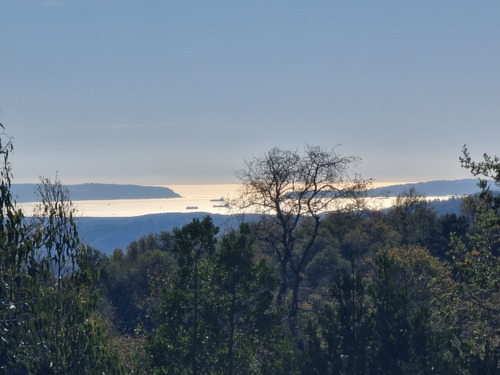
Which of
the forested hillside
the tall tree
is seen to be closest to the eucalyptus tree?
the forested hillside

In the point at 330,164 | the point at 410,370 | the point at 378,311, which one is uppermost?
the point at 330,164

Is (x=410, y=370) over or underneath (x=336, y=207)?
underneath

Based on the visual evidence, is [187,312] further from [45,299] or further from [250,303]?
[45,299]

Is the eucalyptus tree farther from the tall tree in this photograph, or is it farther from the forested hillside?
the tall tree

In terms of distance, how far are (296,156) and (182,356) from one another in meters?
14.1

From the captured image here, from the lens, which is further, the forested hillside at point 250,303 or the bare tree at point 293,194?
the bare tree at point 293,194

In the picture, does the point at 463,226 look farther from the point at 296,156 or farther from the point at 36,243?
the point at 36,243

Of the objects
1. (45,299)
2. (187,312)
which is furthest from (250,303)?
(45,299)

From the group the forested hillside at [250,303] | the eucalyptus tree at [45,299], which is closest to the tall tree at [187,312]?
the forested hillside at [250,303]

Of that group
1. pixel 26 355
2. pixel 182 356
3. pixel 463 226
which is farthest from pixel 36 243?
pixel 463 226

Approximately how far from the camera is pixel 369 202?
38.8m

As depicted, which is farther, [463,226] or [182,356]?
[463,226]

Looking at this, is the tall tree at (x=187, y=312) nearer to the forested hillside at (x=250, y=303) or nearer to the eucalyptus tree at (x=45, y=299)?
the forested hillside at (x=250, y=303)

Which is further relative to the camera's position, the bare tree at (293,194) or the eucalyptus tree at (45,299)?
the bare tree at (293,194)
